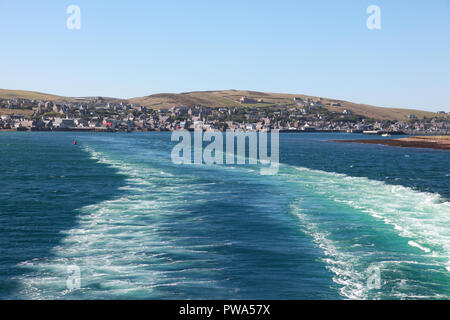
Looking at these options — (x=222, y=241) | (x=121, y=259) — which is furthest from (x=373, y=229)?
(x=121, y=259)

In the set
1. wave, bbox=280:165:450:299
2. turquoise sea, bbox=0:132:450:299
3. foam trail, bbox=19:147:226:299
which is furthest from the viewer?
wave, bbox=280:165:450:299

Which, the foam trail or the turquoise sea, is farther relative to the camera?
the turquoise sea

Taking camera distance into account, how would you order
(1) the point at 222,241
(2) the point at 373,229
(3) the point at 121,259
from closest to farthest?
(3) the point at 121,259 → (1) the point at 222,241 → (2) the point at 373,229

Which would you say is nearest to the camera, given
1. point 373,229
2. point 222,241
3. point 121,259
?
point 121,259

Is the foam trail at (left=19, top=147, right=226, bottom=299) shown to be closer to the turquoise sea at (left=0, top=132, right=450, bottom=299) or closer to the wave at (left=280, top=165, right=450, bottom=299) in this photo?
the turquoise sea at (left=0, top=132, right=450, bottom=299)

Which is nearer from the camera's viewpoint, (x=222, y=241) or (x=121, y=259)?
(x=121, y=259)

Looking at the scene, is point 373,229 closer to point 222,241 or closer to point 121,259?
→ point 222,241

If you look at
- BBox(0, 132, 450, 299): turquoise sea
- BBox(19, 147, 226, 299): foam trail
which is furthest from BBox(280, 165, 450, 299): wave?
BBox(19, 147, 226, 299): foam trail

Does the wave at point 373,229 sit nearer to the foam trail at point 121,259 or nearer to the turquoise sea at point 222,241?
the turquoise sea at point 222,241
